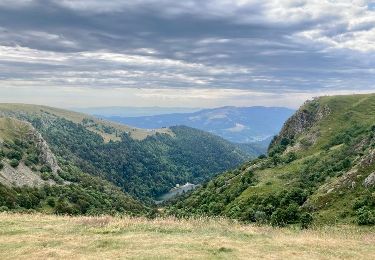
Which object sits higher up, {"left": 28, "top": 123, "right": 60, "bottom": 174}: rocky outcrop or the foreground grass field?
the foreground grass field

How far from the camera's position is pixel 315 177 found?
83125 millimetres

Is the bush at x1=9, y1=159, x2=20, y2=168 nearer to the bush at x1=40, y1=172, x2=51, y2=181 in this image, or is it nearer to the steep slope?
the steep slope

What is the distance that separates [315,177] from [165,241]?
219 ft

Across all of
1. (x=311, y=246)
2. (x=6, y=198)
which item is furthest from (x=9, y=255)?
(x=6, y=198)

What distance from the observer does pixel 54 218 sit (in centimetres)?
3134

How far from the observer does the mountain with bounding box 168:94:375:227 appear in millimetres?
47347

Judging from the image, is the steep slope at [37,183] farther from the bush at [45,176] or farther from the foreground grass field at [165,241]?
the foreground grass field at [165,241]

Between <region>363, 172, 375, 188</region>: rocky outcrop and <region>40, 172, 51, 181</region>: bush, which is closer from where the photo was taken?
<region>363, 172, 375, 188</region>: rocky outcrop

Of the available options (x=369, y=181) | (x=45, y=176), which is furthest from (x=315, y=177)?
(x=45, y=176)

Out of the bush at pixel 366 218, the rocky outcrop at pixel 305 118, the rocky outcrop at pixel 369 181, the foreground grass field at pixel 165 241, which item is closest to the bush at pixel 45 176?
the rocky outcrop at pixel 305 118

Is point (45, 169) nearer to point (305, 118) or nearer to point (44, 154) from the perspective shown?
point (44, 154)

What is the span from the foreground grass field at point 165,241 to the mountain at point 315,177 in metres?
15.9

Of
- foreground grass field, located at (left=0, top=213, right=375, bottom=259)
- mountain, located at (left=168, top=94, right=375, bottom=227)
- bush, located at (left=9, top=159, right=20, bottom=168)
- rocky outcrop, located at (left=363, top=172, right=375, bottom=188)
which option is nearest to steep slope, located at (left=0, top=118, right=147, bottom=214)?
bush, located at (left=9, top=159, right=20, bottom=168)

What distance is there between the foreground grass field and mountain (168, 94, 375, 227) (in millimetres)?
15856
